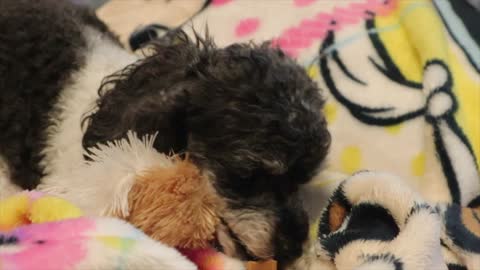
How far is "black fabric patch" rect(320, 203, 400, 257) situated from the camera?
3.23 ft

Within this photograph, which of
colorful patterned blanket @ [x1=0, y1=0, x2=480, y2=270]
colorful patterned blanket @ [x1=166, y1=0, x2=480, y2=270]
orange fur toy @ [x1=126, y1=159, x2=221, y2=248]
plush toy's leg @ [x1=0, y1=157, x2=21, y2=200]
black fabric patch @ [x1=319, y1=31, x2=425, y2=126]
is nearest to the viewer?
colorful patterned blanket @ [x1=0, y1=0, x2=480, y2=270]

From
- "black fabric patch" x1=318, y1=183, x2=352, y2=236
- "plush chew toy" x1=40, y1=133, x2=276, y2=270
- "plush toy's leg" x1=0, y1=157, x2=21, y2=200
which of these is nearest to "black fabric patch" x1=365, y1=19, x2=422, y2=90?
"black fabric patch" x1=318, y1=183, x2=352, y2=236

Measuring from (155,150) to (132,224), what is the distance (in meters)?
0.15

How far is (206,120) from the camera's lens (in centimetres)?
105

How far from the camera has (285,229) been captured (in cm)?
104

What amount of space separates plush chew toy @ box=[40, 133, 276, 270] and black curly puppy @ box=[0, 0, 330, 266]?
5 cm

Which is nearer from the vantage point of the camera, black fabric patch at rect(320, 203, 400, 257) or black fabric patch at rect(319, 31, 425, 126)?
black fabric patch at rect(320, 203, 400, 257)

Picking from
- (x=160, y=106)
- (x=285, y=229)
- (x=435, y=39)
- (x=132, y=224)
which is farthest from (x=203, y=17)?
(x=132, y=224)

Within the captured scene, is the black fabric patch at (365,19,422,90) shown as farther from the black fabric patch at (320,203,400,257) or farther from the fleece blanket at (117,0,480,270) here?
the black fabric patch at (320,203,400,257)

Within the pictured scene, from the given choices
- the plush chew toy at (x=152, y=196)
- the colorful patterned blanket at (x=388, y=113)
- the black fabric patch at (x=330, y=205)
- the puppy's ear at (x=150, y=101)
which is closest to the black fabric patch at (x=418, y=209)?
the colorful patterned blanket at (x=388, y=113)

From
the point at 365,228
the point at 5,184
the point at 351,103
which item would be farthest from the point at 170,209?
the point at 351,103

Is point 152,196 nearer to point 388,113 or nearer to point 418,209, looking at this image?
point 418,209

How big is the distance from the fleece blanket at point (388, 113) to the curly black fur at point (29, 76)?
45 centimetres

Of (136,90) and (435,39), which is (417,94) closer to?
(435,39)
